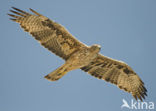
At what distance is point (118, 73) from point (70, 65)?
1.86m

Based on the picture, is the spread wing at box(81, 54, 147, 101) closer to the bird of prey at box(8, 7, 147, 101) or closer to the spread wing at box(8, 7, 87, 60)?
the bird of prey at box(8, 7, 147, 101)

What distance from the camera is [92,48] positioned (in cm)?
1060

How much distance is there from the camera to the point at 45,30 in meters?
10.7

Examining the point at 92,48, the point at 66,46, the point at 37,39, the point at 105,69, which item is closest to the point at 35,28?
the point at 37,39

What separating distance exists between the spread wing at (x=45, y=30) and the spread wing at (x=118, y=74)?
104 centimetres

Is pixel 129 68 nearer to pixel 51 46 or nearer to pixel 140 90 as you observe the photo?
pixel 140 90

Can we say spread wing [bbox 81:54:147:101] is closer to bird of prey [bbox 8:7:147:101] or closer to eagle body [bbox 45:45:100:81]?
bird of prey [bbox 8:7:147:101]

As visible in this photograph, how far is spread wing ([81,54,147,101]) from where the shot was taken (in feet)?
37.5

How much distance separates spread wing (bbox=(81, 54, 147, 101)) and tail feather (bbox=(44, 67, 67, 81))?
1.01 meters

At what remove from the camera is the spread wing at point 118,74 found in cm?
1143

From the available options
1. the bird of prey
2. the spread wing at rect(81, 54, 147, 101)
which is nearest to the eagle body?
the bird of prey

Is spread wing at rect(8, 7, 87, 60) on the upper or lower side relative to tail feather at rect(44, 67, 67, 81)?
upper

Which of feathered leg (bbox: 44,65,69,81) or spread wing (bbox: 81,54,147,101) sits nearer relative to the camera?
feathered leg (bbox: 44,65,69,81)

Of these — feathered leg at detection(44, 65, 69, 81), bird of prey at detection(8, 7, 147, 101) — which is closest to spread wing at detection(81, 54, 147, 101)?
bird of prey at detection(8, 7, 147, 101)
